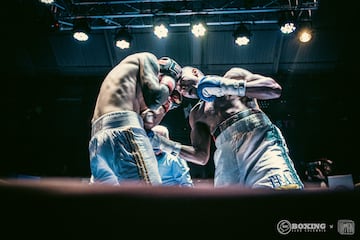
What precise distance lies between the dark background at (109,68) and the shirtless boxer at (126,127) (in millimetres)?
4710

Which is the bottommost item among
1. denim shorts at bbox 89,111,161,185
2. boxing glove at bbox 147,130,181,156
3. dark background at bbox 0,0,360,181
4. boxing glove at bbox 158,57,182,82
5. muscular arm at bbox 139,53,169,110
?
denim shorts at bbox 89,111,161,185

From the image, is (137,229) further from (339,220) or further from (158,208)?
(339,220)

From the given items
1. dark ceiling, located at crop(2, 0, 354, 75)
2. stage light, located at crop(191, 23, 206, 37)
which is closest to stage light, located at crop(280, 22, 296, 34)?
dark ceiling, located at crop(2, 0, 354, 75)

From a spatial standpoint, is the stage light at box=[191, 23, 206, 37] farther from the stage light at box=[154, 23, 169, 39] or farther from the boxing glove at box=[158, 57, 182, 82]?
the boxing glove at box=[158, 57, 182, 82]

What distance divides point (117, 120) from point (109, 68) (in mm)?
5708

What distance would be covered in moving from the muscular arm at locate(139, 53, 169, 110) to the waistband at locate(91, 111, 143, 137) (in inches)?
6.2

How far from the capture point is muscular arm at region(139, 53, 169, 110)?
207 centimetres

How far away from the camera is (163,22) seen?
18.7 ft

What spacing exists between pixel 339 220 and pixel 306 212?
5 cm

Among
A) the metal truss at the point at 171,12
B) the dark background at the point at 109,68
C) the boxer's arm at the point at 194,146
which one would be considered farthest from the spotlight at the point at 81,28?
the boxer's arm at the point at 194,146

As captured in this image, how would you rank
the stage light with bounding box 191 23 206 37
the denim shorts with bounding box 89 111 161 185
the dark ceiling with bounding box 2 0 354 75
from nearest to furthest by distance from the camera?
the denim shorts with bounding box 89 111 161 185, the stage light with bounding box 191 23 206 37, the dark ceiling with bounding box 2 0 354 75

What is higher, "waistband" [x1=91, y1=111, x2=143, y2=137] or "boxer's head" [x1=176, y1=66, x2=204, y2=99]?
"boxer's head" [x1=176, y1=66, x2=204, y2=99]

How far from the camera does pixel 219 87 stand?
247cm

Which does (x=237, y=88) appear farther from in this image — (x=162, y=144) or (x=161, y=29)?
(x=161, y=29)
